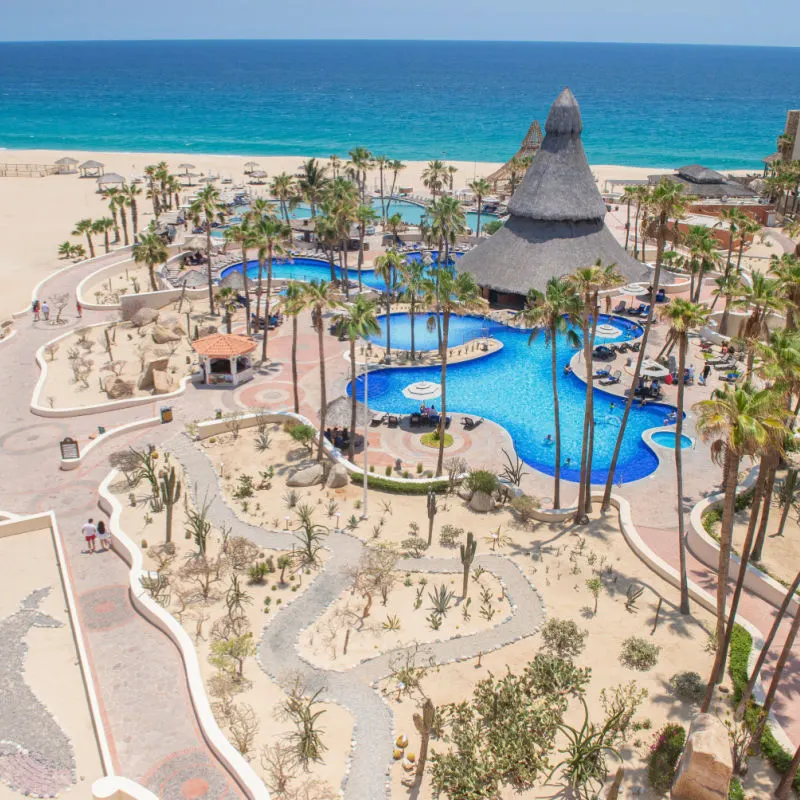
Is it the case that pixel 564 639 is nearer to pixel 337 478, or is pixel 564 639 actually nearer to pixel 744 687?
pixel 744 687

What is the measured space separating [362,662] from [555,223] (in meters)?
43.4

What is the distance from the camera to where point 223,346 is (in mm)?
43344

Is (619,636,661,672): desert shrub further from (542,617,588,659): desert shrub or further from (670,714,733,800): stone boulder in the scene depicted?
(670,714,733,800): stone boulder


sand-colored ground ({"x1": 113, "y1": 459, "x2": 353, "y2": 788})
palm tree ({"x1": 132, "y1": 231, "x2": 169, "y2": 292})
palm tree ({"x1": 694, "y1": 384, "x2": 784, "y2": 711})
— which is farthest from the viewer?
palm tree ({"x1": 132, "y1": 231, "x2": 169, "y2": 292})

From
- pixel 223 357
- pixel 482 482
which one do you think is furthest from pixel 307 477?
pixel 223 357

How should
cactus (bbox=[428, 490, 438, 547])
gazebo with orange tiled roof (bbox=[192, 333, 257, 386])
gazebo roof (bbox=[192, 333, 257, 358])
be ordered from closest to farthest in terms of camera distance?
1. cactus (bbox=[428, 490, 438, 547])
2. gazebo roof (bbox=[192, 333, 257, 358])
3. gazebo with orange tiled roof (bbox=[192, 333, 257, 386])

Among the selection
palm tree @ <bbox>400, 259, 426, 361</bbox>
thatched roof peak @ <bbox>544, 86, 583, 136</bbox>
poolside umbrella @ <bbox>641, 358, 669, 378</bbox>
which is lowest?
poolside umbrella @ <bbox>641, 358, 669, 378</bbox>

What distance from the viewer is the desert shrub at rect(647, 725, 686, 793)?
62.2ft

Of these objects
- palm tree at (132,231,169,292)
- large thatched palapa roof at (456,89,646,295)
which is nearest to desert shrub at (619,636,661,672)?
large thatched palapa roof at (456,89,646,295)

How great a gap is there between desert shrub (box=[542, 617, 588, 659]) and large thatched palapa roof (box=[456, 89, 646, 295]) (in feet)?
117

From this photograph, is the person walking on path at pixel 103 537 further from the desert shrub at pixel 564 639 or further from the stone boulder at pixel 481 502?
the desert shrub at pixel 564 639

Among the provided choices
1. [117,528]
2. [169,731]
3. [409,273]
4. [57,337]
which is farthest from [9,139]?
[169,731]

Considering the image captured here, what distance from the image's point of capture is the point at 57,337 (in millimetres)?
49719

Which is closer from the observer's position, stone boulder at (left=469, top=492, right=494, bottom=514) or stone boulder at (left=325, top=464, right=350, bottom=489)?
stone boulder at (left=469, top=492, right=494, bottom=514)
